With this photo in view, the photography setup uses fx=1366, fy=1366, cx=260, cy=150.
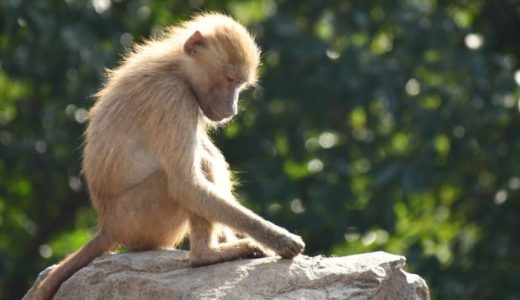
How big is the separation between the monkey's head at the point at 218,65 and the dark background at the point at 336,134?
3529 mm

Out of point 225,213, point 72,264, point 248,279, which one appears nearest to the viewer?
point 248,279

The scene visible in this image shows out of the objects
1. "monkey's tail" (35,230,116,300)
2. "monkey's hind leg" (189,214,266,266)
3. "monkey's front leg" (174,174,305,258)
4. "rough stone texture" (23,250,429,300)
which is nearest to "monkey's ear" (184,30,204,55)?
"monkey's front leg" (174,174,305,258)

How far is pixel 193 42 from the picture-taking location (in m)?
7.57

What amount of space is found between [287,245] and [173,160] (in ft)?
2.52

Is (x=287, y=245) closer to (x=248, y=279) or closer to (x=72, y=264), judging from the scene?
(x=248, y=279)

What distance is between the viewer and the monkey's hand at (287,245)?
680cm

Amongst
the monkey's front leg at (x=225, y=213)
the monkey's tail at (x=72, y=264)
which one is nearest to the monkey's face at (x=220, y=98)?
the monkey's front leg at (x=225, y=213)

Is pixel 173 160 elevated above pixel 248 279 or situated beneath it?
elevated above

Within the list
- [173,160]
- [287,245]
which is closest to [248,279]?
[287,245]

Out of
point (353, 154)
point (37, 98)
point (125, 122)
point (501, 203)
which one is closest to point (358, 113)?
point (353, 154)

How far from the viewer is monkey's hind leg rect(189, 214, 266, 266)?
6855mm

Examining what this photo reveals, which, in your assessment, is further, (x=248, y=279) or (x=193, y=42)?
(x=193, y=42)

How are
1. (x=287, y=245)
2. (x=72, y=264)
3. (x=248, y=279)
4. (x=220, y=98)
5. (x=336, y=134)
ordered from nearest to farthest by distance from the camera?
(x=248, y=279)
(x=287, y=245)
(x=72, y=264)
(x=220, y=98)
(x=336, y=134)

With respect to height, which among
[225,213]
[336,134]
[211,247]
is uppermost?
[336,134]
